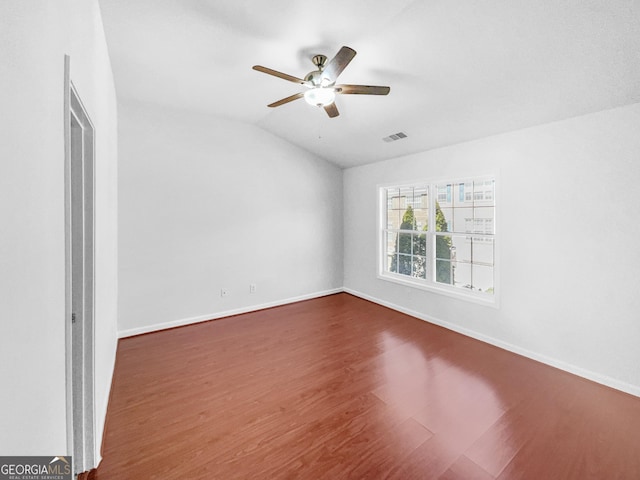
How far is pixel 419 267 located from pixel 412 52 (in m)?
3.03

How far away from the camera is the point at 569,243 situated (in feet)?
9.12

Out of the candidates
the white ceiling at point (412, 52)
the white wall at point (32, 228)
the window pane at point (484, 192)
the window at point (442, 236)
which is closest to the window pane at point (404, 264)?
the window at point (442, 236)

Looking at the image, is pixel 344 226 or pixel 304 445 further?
pixel 344 226

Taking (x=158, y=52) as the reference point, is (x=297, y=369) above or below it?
below

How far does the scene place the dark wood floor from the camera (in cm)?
175

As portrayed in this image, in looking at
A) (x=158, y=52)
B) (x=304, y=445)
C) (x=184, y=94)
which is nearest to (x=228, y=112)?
(x=184, y=94)

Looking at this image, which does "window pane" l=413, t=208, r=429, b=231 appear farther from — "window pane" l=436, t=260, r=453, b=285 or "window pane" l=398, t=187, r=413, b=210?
"window pane" l=436, t=260, r=453, b=285

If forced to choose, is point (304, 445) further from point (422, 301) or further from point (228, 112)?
point (228, 112)

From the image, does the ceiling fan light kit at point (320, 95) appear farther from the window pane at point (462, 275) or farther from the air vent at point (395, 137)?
the window pane at point (462, 275)

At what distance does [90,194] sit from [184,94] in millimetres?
2226

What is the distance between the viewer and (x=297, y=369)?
2.84 metres

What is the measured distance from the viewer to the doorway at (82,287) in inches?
60.4

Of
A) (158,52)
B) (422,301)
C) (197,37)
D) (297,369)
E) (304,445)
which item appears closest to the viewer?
(304,445)

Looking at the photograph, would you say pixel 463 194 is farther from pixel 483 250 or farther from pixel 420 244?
pixel 420 244
